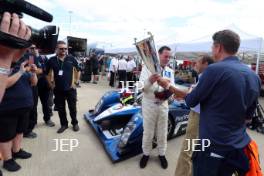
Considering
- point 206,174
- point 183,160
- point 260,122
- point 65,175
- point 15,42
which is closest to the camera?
point 15,42

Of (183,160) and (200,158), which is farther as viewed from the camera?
(183,160)

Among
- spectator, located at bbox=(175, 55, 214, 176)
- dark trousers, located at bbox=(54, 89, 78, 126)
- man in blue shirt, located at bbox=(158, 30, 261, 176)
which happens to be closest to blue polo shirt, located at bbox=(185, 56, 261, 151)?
man in blue shirt, located at bbox=(158, 30, 261, 176)

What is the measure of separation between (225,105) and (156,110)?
174 cm

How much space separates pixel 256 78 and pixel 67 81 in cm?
385

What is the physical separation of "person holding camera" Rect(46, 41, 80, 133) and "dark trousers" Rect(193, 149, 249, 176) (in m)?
3.67

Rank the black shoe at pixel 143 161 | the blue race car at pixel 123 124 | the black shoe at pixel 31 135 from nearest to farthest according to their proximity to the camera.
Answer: the black shoe at pixel 143 161
the blue race car at pixel 123 124
the black shoe at pixel 31 135

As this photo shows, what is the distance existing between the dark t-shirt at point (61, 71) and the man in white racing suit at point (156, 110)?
202 cm

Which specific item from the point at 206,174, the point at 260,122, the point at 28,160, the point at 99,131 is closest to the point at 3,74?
the point at 206,174

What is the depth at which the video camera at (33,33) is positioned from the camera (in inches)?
38.8

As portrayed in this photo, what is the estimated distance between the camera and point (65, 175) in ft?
11.4

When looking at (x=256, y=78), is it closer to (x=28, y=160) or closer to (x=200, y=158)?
(x=200, y=158)

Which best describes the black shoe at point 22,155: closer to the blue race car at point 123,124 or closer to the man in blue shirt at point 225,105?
the blue race car at point 123,124

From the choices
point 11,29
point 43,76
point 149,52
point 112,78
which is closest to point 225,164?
point 149,52

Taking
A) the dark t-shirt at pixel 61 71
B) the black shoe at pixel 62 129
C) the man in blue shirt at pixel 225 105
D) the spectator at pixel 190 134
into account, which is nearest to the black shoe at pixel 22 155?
the black shoe at pixel 62 129
